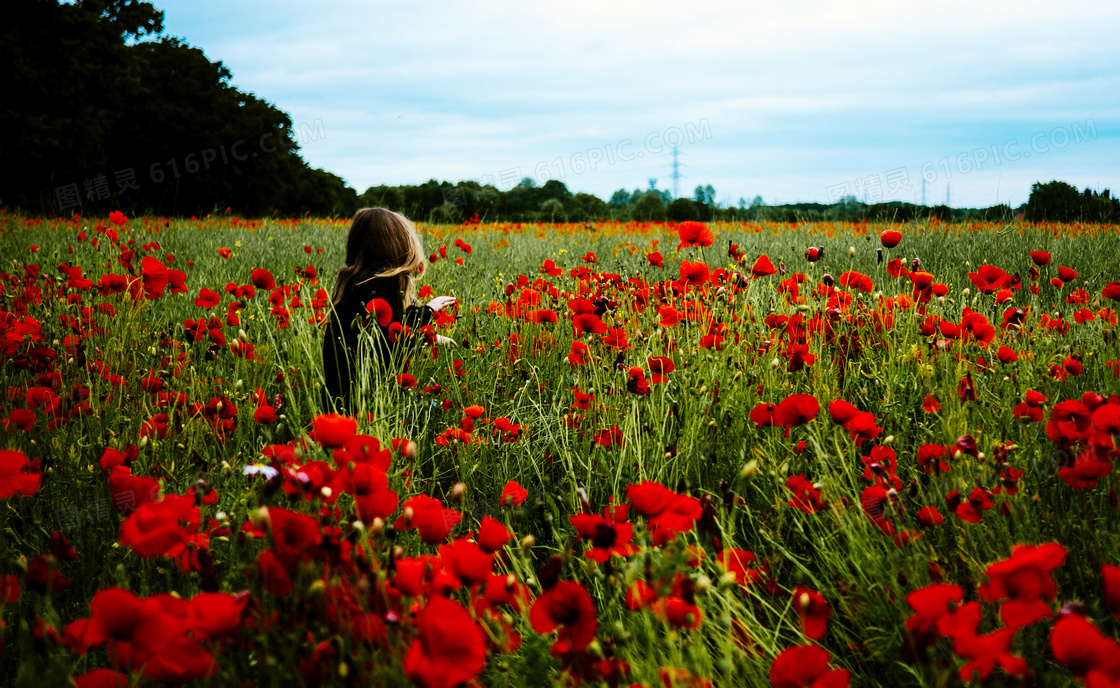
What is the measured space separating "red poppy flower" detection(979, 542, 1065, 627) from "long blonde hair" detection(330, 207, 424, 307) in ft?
9.74

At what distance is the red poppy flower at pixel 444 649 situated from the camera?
2.55 feet

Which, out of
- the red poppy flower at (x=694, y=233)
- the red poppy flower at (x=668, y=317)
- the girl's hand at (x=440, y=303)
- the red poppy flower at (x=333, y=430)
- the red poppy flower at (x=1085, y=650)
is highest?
the red poppy flower at (x=694, y=233)

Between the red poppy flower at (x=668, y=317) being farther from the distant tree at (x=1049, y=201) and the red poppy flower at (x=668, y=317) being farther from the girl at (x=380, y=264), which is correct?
the distant tree at (x=1049, y=201)

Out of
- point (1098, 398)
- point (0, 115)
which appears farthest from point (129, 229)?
point (0, 115)

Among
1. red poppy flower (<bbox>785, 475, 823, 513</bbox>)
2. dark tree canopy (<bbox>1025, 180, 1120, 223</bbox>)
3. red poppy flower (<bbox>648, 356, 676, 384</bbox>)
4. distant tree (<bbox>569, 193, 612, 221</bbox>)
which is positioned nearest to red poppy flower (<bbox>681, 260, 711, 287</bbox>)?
red poppy flower (<bbox>648, 356, 676, 384</bbox>)

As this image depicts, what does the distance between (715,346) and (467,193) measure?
48.8 ft

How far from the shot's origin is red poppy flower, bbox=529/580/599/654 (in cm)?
89

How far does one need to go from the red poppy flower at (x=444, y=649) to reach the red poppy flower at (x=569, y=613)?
0.11 m

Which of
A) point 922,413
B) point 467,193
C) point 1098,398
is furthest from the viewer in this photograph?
point 467,193

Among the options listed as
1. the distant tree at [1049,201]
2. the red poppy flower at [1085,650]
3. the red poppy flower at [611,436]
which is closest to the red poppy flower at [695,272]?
the red poppy flower at [611,436]

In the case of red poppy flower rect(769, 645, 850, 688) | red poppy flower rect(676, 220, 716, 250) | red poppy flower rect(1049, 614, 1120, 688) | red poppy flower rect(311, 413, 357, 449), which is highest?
red poppy flower rect(676, 220, 716, 250)

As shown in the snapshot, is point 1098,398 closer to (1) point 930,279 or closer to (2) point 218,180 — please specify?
(1) point 930,279

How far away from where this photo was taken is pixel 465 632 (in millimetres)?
792

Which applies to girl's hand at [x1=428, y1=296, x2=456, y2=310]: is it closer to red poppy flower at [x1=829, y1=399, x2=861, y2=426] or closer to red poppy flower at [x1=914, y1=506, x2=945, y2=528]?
red poppy flower at [x1=829, y1=399, x2=861, y2=426]
